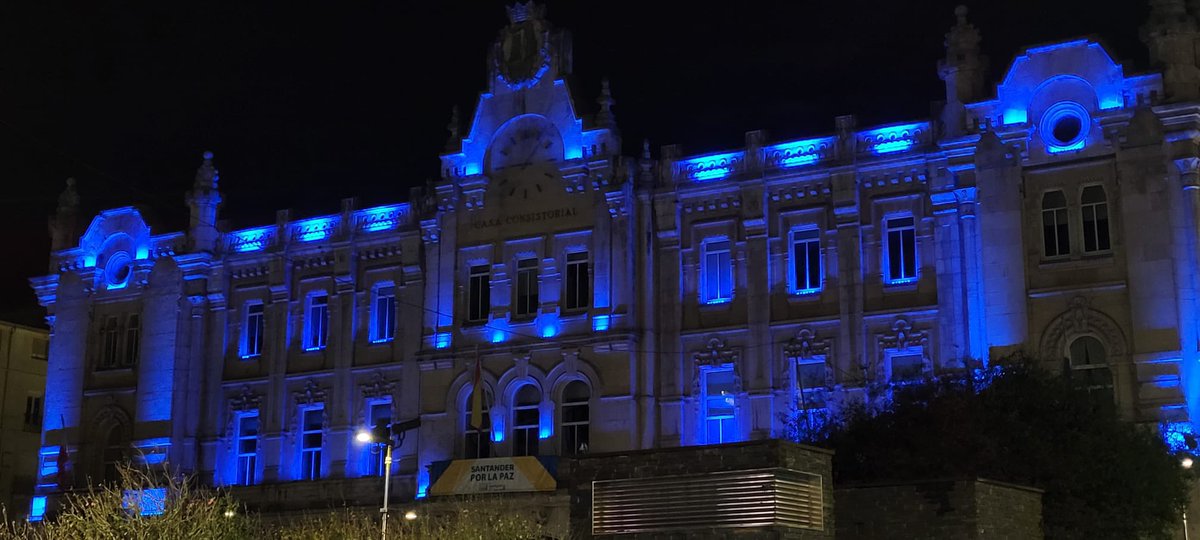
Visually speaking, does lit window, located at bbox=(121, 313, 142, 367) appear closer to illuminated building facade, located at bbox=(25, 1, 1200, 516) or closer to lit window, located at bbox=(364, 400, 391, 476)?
illuminated building facade, located at bbox=(25, 1, 1200, 516)

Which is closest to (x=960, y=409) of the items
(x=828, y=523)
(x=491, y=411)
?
(x=828, y=523)

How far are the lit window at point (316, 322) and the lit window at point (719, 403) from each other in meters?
16.2

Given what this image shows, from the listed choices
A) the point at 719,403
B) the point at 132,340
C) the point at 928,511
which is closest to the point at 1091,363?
the point at 719,403

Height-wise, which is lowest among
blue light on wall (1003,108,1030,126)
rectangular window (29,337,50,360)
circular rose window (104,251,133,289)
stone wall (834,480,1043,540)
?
stone wall (834,480,1043,540)

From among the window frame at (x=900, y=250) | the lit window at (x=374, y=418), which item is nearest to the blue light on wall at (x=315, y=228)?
the lit window at (x=374, y=418)

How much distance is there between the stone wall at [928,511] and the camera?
29531 millimetres

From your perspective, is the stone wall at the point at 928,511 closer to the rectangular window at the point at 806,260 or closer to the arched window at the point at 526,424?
the rectangular window at the point at 806,260

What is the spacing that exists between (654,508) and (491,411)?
80.9 feet

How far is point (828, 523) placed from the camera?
28688 millimetres

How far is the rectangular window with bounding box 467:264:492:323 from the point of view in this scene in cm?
5444

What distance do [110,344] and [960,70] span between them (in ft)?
120

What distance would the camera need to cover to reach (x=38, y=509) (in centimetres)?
6125

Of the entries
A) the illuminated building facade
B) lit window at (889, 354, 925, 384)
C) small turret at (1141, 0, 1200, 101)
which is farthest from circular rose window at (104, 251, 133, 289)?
small turret at (1141, 0, 1200, 101)

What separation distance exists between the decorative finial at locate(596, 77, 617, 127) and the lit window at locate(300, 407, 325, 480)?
1563 cm
